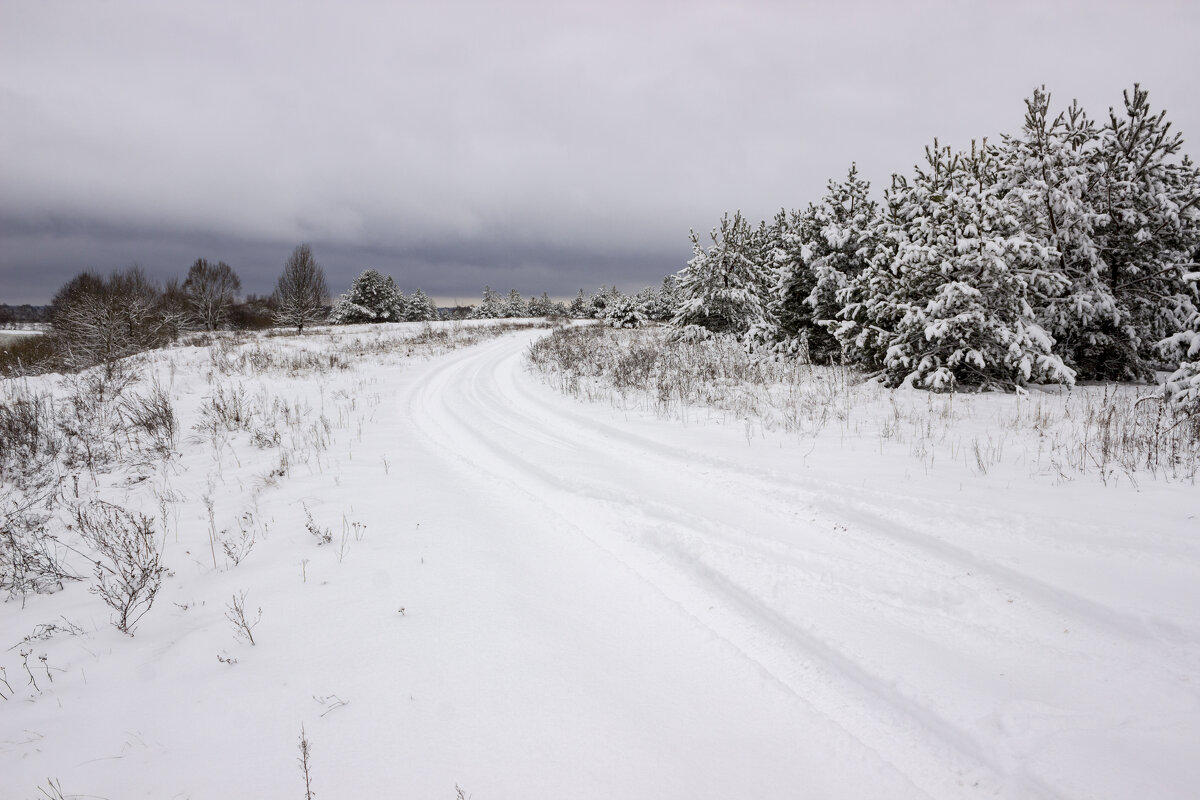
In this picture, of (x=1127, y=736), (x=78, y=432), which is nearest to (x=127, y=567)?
(x=78, y=432)

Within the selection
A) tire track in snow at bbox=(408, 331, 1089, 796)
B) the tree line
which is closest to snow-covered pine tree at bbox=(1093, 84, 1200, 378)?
the tree line

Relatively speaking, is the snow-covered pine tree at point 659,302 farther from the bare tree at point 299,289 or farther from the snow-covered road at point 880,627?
the snow-covered road at point 880,627

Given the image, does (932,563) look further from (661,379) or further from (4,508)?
(4,508)

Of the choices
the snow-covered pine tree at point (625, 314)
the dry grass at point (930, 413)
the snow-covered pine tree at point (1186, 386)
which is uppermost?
the snow-covered pine tree at point (625, 314)

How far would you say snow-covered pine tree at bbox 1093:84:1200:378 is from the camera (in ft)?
32.4

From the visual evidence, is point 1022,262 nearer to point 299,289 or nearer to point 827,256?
point 827,256

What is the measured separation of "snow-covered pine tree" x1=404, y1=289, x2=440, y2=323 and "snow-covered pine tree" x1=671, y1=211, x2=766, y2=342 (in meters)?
57.9

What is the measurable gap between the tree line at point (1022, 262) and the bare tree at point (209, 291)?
163ft

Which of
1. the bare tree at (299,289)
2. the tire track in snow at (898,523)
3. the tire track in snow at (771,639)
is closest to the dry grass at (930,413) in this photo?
the tire track in snow at (898,523)

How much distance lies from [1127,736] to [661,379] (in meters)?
8.41

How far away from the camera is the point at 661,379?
1005cm

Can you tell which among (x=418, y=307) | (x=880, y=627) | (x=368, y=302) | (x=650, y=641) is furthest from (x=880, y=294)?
(x=418, y=307)

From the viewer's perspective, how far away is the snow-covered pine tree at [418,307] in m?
67.4

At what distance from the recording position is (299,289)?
137ft
